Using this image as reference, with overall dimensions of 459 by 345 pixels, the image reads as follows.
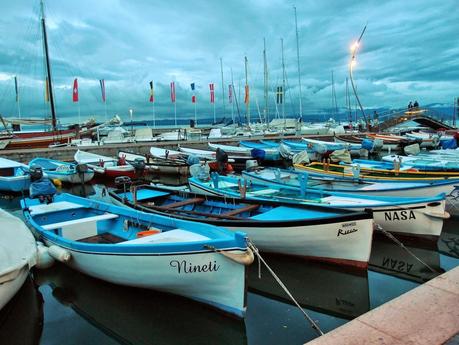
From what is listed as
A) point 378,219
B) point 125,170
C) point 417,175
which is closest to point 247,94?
point 125,170

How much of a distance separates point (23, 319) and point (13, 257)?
1.49 meters

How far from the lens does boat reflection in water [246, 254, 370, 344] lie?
5.88 m

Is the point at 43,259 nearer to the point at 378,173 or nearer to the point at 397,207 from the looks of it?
the point at 397,207

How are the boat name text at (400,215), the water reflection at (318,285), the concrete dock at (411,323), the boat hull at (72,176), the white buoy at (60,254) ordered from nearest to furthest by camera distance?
1. the concrete dock at (411,323)
2. the water reflection at (318,285)
3. the white buoy at (60,254)
4. the boat name text at (400,215)
5. the boat hull at (72,176)

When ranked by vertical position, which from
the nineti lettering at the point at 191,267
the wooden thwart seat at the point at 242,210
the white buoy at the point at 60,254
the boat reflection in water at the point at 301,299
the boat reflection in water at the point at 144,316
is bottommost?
the boat reflection in water at the point at 301,299

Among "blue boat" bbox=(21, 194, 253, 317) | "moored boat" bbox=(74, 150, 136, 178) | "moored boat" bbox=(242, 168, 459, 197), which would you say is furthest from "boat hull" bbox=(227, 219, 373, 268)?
"moored boat" bbox=(74, 150, 136, 178)

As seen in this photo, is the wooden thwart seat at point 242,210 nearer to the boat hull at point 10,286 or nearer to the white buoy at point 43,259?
the white buoy at point 43,259

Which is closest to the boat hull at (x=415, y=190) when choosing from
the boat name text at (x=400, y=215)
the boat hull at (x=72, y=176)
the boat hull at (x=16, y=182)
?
the boat name text at (x=400, y=215)

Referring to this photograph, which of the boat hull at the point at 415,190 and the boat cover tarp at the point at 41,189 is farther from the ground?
the boat cover tarp at the point at 41,189

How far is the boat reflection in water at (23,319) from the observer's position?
19.3 ft

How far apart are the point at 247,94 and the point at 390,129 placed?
23552 millimetres

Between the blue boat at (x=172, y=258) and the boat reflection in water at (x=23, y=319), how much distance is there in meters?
0.91

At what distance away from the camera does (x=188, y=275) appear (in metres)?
5.92

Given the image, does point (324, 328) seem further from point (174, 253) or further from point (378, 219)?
point (378, 219)
